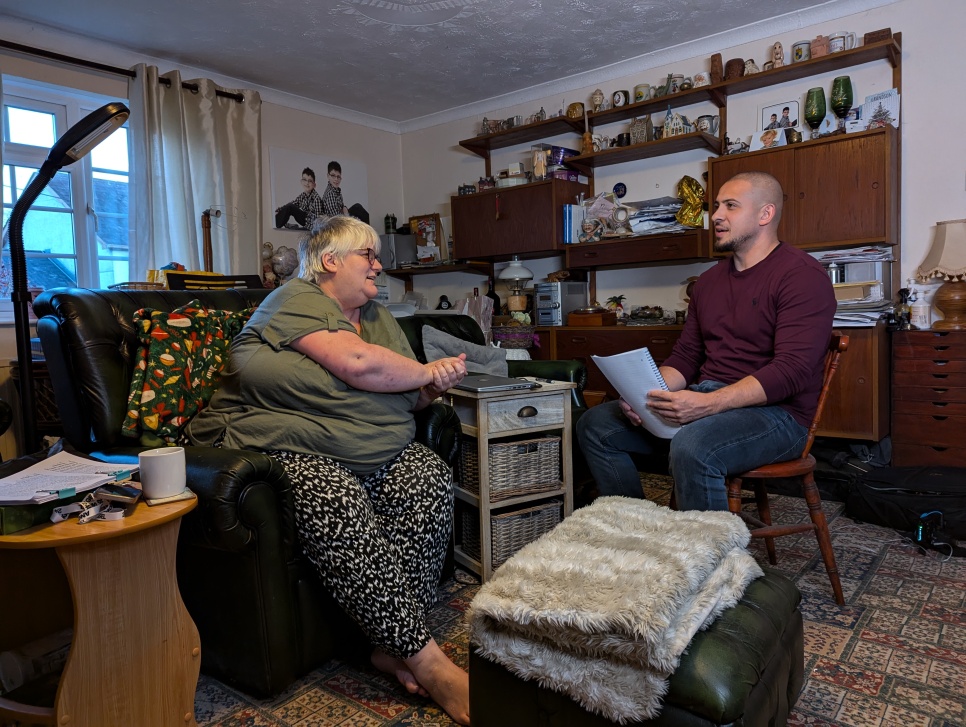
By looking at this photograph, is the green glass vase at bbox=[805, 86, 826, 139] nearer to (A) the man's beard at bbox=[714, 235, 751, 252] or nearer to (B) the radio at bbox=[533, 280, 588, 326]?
(B) the radio at bbox=[533, 280, 588, 326]

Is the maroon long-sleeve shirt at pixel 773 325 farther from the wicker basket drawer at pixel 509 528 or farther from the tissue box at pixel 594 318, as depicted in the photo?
the tissue box at pixel 594 318

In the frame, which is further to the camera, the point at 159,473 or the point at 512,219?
the point at 512,219

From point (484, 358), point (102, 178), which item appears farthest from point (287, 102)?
point (484, 358)

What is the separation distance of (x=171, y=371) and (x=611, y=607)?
4.49 ft

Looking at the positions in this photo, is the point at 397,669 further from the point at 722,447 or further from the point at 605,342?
the point at 605,342

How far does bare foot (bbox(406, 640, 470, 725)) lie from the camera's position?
1420mm

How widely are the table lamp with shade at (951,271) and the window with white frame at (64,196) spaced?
4285 mm

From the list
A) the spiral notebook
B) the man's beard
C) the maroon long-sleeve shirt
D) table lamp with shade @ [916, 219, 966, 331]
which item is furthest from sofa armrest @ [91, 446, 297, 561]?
table lamp with shade @ [916, 219, 966, 331]

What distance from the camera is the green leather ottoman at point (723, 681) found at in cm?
100

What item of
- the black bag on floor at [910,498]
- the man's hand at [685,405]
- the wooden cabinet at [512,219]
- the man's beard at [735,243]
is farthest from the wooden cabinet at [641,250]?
the man's hand at [685,405]

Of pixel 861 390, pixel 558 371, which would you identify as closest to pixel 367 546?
pixel 558 371

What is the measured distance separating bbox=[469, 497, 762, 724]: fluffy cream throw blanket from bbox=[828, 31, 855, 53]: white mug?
3015 millimetres

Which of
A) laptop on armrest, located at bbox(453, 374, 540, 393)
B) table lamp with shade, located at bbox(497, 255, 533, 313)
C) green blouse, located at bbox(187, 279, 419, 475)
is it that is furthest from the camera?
table lamp with shade, located at bbox(497, 255, 533, 313)

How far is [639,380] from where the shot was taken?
1.90 meters
